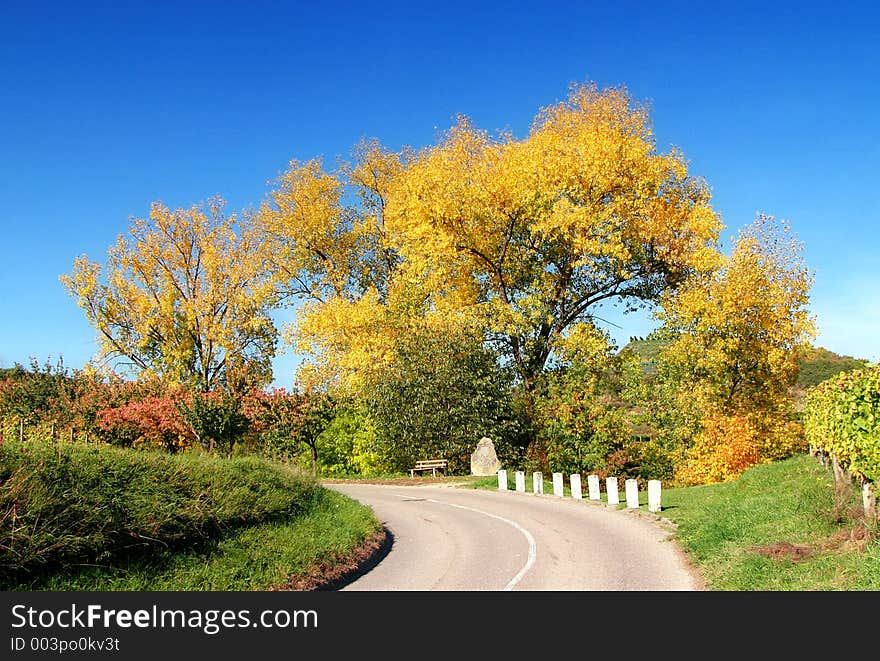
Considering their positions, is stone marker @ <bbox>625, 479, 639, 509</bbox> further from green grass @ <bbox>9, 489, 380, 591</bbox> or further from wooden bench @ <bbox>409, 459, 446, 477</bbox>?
wooden bench @ <bbox>409, 459, 446, 477</bbox>

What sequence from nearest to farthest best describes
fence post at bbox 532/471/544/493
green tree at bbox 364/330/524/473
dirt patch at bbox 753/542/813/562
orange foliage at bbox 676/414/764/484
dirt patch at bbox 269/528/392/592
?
dirt patch at bbox 753/542/813/562 < dirt patch at bbox 269/528/392/592 < fence post at bbox 532/471/544/493 < orange foliage at bbox 676/414/764/484 < green tree at bbox 364/330/524/473

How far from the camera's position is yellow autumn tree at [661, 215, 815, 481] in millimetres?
30609

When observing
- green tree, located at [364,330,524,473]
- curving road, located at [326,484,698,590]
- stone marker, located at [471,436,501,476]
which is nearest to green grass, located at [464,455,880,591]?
curving road, located at [326,484,698,590]

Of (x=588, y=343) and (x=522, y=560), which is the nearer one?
(x=522, y=560)

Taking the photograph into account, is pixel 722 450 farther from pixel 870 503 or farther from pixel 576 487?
pixel 870 503

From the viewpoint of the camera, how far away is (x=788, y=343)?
31.0m

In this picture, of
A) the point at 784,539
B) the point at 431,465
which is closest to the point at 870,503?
the point at 784,539

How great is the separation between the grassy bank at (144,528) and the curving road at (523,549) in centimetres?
144

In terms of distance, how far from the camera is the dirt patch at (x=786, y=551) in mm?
11883

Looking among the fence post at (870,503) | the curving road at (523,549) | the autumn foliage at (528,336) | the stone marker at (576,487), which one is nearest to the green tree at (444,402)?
the autumn foliage at (528,336)

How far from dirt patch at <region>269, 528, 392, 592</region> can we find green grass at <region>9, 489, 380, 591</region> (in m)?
0.11
